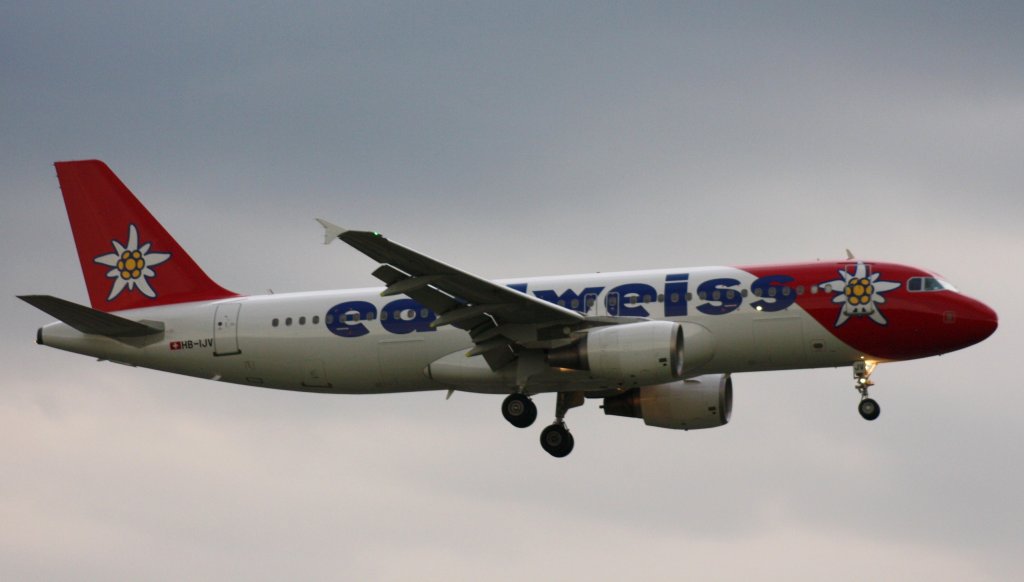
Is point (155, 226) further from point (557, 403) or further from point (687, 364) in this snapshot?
point (687, 364)

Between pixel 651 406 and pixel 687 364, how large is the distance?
5682 millimetres

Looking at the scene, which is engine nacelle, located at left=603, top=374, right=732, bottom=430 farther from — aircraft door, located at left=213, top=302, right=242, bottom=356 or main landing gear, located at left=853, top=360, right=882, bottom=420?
aircraft door, located at left=213, top=302, right=242, bottom=356

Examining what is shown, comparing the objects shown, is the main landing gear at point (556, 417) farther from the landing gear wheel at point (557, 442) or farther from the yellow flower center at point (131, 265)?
the yellow flower center at point (131, 265)

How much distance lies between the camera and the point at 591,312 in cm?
4506

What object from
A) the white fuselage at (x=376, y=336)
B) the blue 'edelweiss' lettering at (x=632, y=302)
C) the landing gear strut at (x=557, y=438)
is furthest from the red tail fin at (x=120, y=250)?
the landing gear strut at (x=557, y=438)

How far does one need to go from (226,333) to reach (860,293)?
58.5 feet

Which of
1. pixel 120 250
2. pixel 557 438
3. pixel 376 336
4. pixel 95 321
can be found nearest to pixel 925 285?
pixel 557 438

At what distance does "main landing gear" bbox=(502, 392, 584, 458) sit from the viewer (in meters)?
45.7

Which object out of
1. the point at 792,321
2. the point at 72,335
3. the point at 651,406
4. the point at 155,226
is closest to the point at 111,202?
the point at 155,226

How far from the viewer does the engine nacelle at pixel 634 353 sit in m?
42.4

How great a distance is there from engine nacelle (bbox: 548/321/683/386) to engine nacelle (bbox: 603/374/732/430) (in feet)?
19.0

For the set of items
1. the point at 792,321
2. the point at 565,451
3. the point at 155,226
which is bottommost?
the point at 565,451

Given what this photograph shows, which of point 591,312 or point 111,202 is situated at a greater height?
point 111,202

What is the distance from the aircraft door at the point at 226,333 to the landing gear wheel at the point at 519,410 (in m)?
8.08
